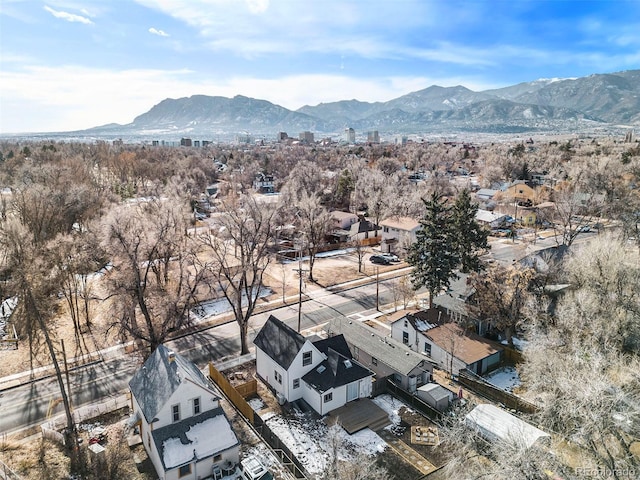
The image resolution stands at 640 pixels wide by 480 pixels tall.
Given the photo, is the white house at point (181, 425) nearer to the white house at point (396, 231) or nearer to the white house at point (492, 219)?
the white house at point (396, 231)

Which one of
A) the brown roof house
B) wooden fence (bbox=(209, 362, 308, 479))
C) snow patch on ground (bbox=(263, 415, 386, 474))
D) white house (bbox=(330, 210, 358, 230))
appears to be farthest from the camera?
white house (bbox=(330, 210, 358, 230))

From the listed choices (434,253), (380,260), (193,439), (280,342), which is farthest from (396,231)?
(193,439)

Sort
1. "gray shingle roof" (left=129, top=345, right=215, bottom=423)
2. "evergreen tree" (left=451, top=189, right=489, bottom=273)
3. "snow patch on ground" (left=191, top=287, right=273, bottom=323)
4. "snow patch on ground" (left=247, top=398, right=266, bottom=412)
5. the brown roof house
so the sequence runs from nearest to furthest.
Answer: "gray shingle roof" (left=129, top=345, right=215, bottom=423) < "snow patch on ground" (left=247, top=398, right=266, bottom=412) < the brown roof house < "snow patch on ground" (left=191, top=287, right=273, bottom=323) < "evergreen tree" (left=451, top=189, right=489, bottom=273)

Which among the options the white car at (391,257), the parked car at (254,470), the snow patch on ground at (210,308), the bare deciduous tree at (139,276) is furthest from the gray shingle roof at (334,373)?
the white car at (391,257)

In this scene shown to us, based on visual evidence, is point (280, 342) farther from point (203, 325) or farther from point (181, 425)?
point (203, 325)

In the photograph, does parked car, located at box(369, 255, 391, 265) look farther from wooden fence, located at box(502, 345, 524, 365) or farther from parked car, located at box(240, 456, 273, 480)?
parked car, located at box(240, 456, 273, 480)

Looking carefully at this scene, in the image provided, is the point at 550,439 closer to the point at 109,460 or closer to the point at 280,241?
the point at 109,460

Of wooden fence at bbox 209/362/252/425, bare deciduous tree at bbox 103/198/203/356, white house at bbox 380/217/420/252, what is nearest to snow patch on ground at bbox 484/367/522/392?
wooden fence at bbox 209/362/252/425

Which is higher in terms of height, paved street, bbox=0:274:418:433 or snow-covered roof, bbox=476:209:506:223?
snow-covered roof, bbox=476:209:506:223
